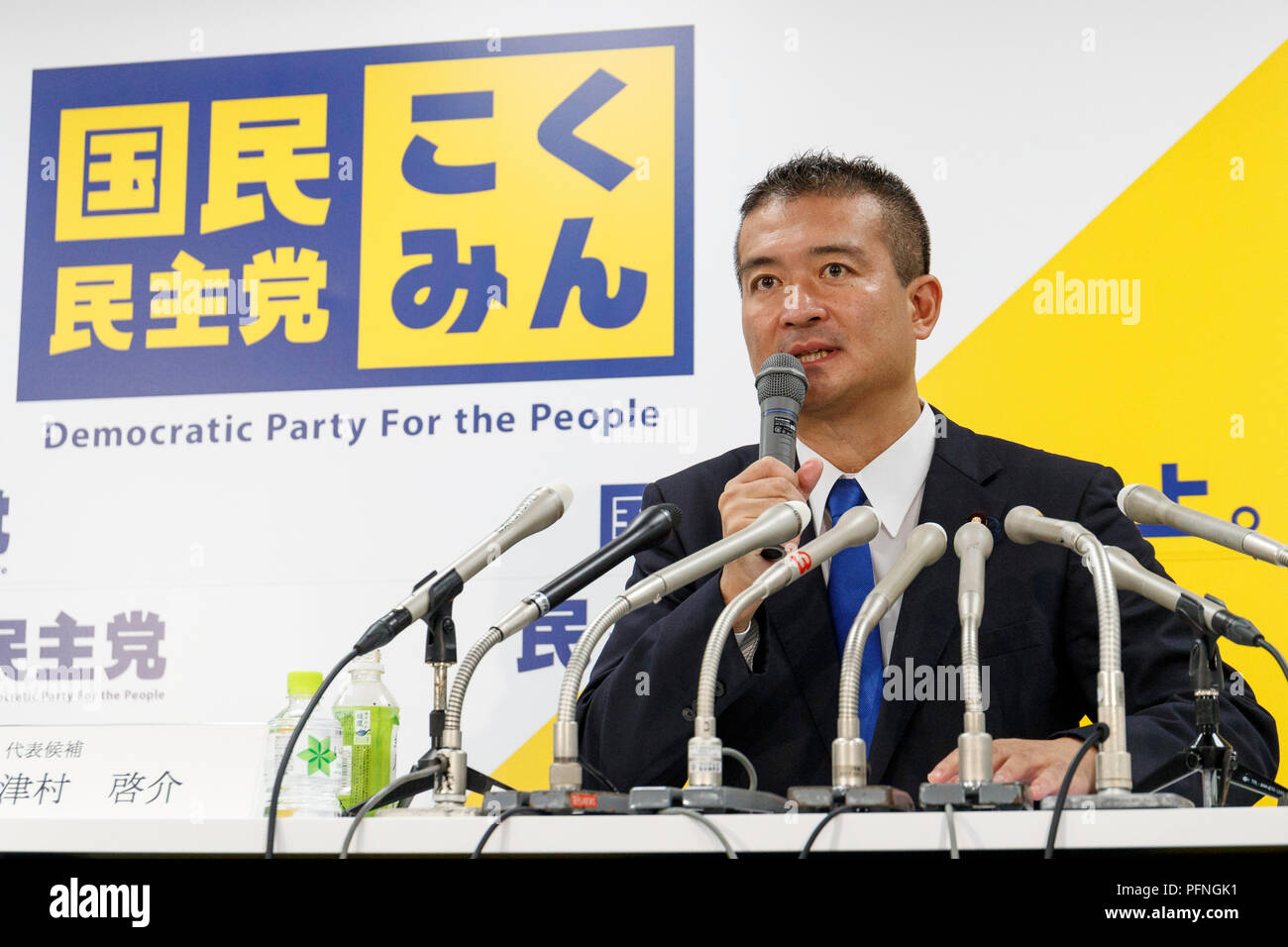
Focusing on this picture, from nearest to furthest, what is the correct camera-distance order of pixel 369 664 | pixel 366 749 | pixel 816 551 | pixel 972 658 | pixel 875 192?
pixel 972 658 → pixel 816 551 → pixel 366 749 → pixel 369 664 → pixel 875 192

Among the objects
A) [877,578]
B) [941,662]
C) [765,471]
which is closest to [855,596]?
[877,578]

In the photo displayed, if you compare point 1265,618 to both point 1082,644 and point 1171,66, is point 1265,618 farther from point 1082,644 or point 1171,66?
point 1171,66

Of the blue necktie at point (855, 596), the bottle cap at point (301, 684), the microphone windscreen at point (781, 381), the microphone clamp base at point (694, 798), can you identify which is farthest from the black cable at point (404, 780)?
the blue necktie at point (855, 596)

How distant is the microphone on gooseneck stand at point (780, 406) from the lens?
5.67ft

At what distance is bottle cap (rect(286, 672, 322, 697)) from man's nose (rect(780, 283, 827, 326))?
0.95 meters

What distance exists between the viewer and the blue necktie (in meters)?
2.06

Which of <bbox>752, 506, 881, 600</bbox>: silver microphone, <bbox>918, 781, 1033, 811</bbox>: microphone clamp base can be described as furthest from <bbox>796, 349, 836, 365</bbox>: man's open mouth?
<bbox>918, 781, 1033, 811</bbox>: microphone clamp base

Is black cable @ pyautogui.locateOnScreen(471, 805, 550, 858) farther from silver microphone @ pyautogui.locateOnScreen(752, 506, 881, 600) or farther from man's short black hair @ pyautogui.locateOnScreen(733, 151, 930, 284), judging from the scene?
man's short black hair @ pyautogui.locateOnScreen(733, 151, 930, 284)

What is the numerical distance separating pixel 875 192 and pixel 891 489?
22.5 inches

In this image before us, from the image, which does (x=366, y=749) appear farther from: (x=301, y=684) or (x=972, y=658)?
(x=972, y=658)

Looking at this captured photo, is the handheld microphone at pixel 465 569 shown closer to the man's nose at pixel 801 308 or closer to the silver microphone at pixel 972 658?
the silver microphone at pixel 972 658

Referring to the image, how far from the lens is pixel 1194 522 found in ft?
5.03

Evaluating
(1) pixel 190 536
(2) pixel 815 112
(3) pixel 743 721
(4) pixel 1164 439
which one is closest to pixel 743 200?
(2) pixel 815 112

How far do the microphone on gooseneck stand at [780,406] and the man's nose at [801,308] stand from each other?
446mm
